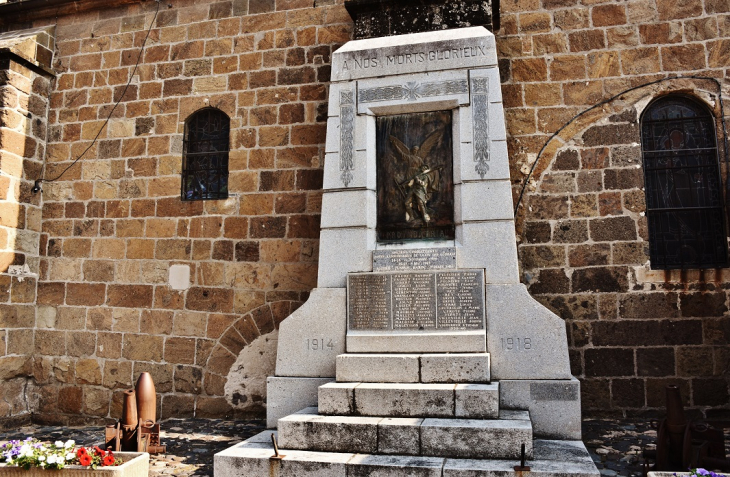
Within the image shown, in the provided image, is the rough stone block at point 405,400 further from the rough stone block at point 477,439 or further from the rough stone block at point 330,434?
the rough stone block at point 477,439

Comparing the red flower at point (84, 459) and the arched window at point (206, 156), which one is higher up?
the arched window at point (206, 156)

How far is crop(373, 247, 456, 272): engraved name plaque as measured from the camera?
17.3ft

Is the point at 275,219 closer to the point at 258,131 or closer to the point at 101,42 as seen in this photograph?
the point at 258,131

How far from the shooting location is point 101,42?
7.86 metres

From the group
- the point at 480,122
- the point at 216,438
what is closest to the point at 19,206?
the point at 216,438

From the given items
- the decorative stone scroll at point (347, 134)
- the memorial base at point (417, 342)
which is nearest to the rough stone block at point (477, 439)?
the memorial base at point (417, 342)

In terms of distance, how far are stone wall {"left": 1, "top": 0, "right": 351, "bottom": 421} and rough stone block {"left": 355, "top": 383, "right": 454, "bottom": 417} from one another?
2155 millimetres

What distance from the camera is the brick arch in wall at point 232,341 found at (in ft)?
22.0

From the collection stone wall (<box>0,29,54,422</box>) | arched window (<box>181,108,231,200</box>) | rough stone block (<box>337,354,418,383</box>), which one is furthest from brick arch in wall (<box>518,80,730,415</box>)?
stone wall (<box>0,29,54,422</box>)

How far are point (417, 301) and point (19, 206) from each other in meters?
5.25

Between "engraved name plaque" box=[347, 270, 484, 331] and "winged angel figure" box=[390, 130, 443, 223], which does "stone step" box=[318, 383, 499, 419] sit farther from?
"winged angel figure" box=[390, 130, 443, 223]

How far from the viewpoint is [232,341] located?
267 inches

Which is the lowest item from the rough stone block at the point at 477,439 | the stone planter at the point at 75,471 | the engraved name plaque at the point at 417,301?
the stone planter at the point at 75,471

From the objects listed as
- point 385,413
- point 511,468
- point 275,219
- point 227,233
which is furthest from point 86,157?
point 511,468
